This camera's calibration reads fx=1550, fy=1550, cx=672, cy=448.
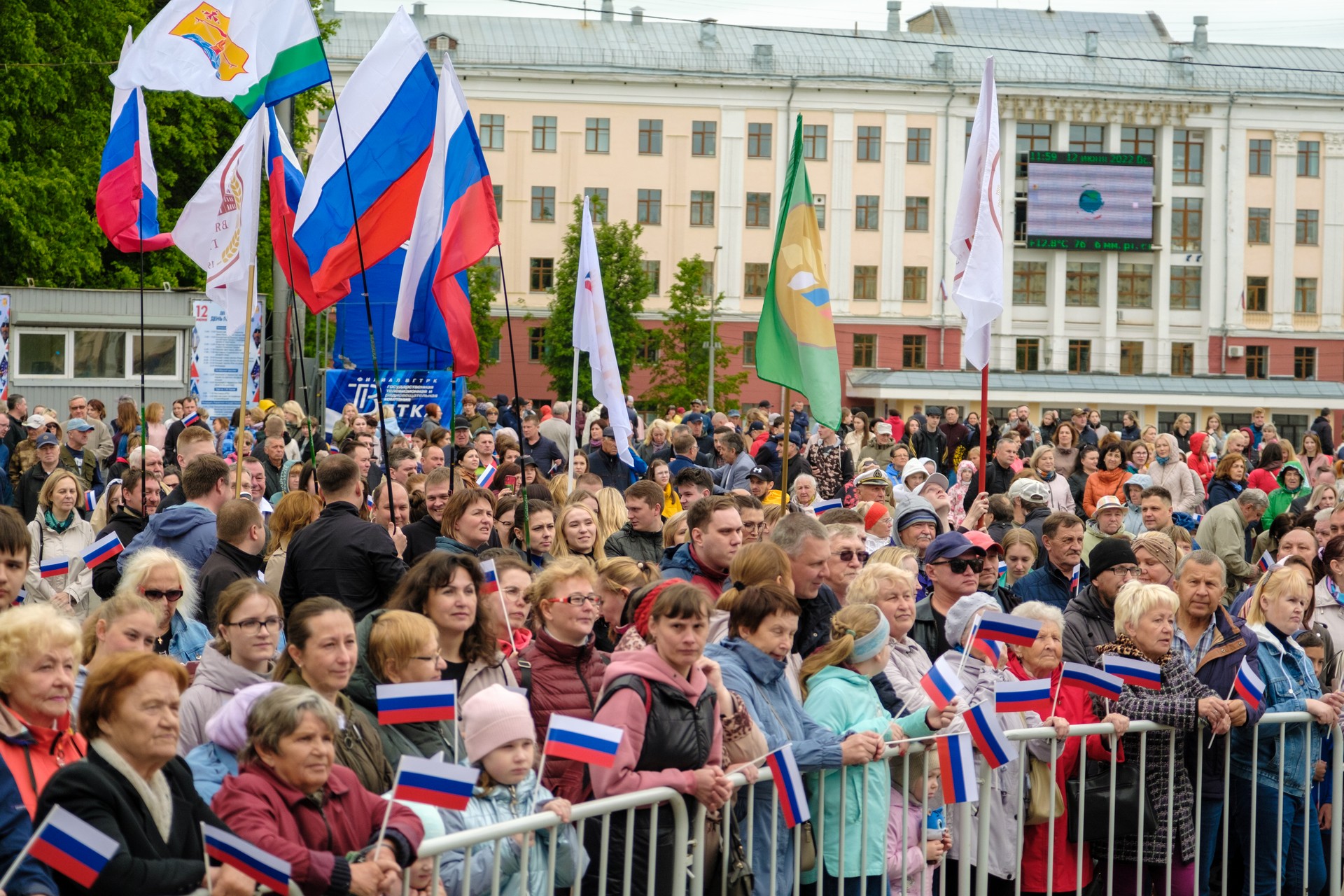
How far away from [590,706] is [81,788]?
229cm

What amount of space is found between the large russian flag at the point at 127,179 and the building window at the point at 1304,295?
63553 mm

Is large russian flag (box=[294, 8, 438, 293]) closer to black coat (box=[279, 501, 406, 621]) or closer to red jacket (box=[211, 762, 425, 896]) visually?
black coat (box=[279, 501, 406, 621])

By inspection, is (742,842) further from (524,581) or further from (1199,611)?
(1199,611)

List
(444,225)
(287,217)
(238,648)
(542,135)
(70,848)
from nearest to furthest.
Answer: (70,848) < (238,648) < (444,225) < (287,217) < (542,135)

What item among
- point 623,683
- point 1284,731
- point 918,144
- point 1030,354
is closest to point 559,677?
point 623,683

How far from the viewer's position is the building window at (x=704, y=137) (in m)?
65.3

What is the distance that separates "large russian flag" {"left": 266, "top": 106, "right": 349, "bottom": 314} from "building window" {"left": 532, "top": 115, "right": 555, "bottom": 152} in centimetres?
5366

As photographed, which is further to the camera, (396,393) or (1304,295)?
(1304,295)

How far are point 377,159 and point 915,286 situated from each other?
5756 centimetres

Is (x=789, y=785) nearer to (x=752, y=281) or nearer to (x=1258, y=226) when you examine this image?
(x=752, y=281)

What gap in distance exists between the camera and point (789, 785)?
5027 mm

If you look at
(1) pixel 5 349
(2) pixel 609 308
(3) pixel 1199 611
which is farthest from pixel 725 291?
(3) pixel 1199 611

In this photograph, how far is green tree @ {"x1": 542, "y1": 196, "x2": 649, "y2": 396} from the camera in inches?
2121

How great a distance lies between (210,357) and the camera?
70.5 ft
